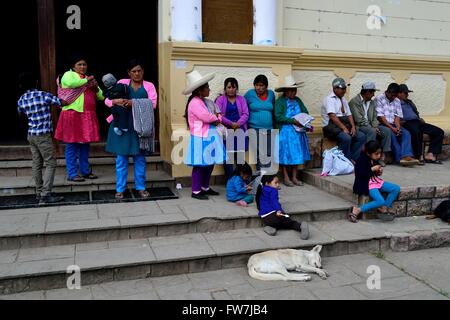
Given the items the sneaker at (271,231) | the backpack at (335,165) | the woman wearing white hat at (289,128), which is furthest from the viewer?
the backpack at (335,165)

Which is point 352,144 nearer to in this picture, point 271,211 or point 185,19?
point 271,211

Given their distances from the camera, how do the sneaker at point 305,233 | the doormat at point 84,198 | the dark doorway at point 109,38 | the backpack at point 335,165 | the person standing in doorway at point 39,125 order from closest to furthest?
the sneaker at point 305,233 → the person standing in doorway at point 39,125 → the doormat at point 84,198 → the backpack at point 335,165 → the dark doorway at point 109,38

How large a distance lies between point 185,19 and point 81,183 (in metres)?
2.79

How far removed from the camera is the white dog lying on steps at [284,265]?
4.17m

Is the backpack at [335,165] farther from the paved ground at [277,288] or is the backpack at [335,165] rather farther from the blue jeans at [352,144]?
the paved ground at [277,288]

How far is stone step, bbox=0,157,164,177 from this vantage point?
623cm

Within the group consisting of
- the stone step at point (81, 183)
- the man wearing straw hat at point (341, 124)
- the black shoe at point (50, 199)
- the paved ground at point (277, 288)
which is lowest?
the paved ground at point (277, 288)

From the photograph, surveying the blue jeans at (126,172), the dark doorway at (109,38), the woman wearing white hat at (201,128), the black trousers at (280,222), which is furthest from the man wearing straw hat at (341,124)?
the dark doorway at (109,38)

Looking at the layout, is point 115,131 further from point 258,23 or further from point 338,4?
point 338,4

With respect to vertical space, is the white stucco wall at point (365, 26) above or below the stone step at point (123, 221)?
above

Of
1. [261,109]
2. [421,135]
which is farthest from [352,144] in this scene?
[261,109]

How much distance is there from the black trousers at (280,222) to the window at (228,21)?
10.4ft

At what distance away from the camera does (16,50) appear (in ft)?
33.5

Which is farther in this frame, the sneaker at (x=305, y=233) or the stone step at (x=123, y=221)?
the sneaker at (x=305, y=233)
